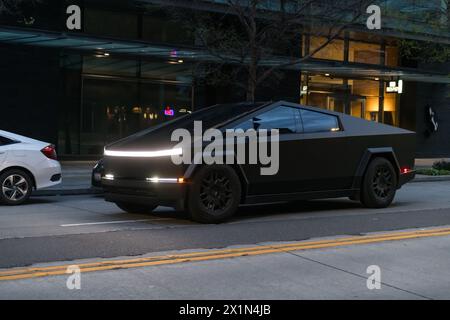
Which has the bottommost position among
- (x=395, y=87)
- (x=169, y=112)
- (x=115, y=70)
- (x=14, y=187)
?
(x=14, y=187)

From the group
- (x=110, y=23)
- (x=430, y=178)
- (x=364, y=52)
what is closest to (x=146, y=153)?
(x=430, y=178)

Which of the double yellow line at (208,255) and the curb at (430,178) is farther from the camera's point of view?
the curb at (430,178)

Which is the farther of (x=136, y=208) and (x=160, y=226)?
(x=136, y=208)

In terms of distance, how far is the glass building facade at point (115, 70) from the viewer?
19.1m

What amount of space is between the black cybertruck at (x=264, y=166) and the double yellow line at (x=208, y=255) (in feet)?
5.43

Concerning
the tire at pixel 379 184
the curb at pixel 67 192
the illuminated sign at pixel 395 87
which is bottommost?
the curb at pixel 67 192

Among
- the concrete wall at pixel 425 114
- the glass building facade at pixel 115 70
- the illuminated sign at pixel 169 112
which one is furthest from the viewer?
the concrete wall at pixel 425 114

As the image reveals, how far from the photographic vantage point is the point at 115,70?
21.7m

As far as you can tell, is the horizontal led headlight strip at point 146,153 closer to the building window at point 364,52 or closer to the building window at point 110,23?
the building window at point 110,23

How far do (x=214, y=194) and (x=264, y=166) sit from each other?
0.99 metres

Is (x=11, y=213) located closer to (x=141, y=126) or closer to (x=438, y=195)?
(x=438, y=195)

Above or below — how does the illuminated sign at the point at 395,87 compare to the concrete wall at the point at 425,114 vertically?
above

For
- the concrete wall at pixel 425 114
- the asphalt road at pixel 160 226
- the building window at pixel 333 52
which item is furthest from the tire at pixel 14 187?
the concrete wall at pixel 425 114

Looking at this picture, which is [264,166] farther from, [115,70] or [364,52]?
[364,52]
